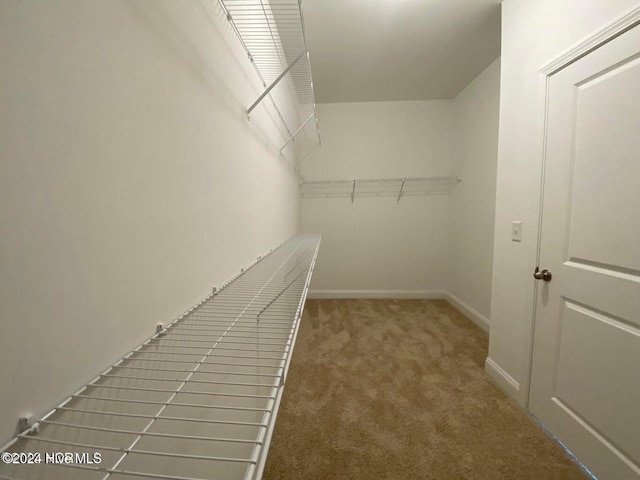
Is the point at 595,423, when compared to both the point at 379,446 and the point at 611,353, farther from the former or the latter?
the point at 379,446

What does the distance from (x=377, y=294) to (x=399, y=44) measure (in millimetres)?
2856

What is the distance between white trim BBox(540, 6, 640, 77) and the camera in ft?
3.54

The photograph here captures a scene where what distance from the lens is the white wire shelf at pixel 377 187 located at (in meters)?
3.58

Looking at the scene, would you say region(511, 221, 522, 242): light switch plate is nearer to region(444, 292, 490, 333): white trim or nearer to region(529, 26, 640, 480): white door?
region(529, 26, 640, 480): white door

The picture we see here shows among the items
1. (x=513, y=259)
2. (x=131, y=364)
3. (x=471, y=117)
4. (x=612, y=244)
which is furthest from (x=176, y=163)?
(x=471, y=117)

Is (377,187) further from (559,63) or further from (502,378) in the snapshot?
(502,378)

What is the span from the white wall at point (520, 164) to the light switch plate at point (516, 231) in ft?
0.10

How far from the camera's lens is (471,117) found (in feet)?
9.98

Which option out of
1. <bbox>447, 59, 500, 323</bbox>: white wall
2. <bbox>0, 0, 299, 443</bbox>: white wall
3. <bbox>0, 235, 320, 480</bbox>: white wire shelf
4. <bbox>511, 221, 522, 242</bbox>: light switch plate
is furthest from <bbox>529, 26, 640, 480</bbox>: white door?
<bbox>0, 0, 299, 443</bbox>: white wall

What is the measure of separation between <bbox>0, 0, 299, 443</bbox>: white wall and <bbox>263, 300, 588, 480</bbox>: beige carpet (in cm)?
113

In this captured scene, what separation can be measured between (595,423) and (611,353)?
0.36 meters

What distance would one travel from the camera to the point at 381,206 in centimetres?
368
